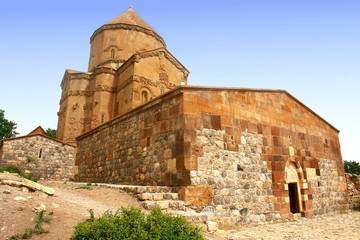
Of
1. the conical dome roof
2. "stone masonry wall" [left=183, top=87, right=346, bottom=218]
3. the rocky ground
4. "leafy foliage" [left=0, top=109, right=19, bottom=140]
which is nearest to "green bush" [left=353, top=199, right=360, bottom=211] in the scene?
"stone masonry wall" [left=183, top=87, right=346, bottom=218]

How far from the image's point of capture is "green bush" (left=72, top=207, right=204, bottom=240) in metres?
3.52

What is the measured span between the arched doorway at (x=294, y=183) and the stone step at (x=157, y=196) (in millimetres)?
5019

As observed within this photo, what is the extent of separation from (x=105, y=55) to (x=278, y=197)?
60.9 feet

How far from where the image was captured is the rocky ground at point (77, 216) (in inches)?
148

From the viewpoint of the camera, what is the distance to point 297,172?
32.6 feet

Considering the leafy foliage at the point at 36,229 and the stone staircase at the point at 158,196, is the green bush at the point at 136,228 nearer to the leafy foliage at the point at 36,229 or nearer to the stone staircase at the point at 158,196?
the leafy foliage at the point at 36,229

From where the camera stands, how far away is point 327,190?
11.1 meters

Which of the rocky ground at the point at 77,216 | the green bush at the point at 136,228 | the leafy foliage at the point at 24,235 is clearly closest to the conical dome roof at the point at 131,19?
the rocky ground at the point at 77,216

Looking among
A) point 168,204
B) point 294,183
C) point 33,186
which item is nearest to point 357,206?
point 294,183

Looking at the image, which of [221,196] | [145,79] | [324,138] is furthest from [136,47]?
[221,196]

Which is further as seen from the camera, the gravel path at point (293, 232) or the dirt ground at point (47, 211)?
the gravel path at point (293, 232)

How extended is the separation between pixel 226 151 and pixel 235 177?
829 millimetres

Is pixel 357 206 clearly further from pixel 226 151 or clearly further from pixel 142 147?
pixel 142 147

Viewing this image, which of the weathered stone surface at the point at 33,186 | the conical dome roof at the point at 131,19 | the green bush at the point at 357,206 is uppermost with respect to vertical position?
the conical dome roof at the point at 131,19
